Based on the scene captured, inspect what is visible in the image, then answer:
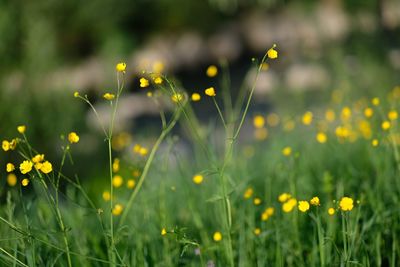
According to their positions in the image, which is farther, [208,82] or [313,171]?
[208,82]

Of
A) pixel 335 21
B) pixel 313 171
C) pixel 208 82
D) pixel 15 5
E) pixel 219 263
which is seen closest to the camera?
pixel 219 263

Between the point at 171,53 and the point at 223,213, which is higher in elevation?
the point at 223,213

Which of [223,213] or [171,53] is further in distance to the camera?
[171,53]

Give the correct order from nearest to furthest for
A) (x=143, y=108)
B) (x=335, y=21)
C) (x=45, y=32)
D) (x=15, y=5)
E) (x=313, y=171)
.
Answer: (x=313, y=171) < (x=45, y=32) < (x=15, y=5) < (x=143, y=108) < (x=335, y=21)

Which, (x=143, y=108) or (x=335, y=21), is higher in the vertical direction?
(x=335, y=21)

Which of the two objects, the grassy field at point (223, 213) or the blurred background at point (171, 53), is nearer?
the grassy field at point (223, 213)

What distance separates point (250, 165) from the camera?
3.28 metres

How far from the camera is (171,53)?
10.2 m

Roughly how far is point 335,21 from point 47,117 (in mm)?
6132

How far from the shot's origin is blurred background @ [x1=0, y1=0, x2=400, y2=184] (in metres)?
5.07

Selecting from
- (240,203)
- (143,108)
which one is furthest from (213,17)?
(240,203)

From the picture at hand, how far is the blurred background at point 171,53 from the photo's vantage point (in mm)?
5074

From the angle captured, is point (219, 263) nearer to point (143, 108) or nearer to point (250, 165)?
point (250, 165)

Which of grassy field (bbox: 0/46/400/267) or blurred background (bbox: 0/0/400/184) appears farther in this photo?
blurred background (bbox: 0/0/400/184)
